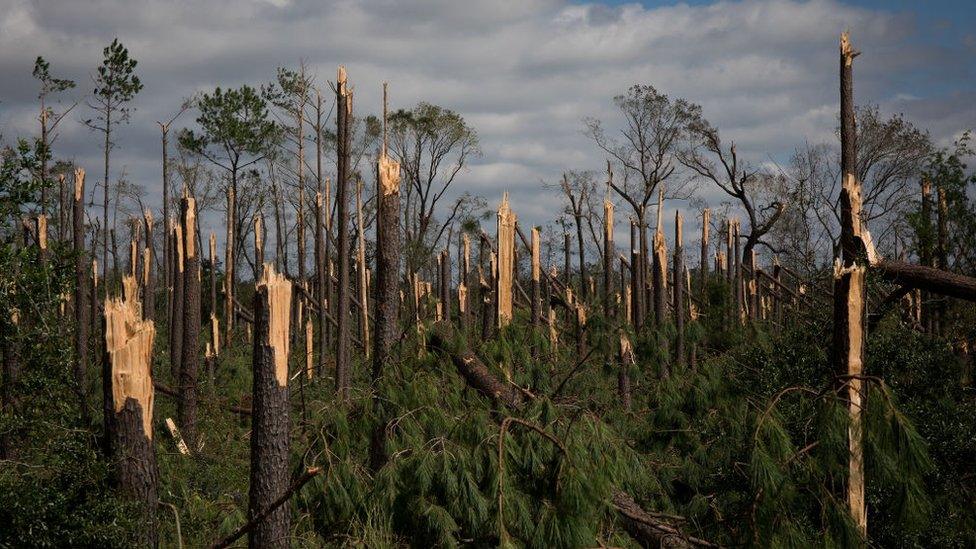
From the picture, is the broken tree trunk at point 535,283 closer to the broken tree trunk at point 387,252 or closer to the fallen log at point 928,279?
the broken tree trunk at point 387,252

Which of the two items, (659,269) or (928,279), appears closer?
(928,279)

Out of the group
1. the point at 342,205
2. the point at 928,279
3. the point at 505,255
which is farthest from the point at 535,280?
the point at 928,279

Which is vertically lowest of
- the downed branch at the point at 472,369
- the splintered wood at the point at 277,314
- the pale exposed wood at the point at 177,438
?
the pale exposed wood at the point at 177,438

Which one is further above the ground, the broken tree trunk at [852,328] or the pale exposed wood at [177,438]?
the broken tree trunk at [852,328]

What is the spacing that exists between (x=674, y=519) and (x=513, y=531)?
8.85 ft

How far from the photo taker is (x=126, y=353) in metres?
6.36

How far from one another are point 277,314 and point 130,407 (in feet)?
4.16

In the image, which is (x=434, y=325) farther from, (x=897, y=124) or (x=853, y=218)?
(x=897, y=124)

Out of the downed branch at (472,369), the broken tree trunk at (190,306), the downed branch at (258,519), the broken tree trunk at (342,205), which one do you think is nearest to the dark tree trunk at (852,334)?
the downed branch at (472,369)

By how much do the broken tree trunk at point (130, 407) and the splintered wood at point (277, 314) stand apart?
0.95 metres

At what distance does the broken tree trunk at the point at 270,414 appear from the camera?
6.14 metres

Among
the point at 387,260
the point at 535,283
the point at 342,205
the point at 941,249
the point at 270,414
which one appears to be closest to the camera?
the point at 270,414

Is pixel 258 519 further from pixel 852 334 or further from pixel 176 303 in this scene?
pixel 176 303

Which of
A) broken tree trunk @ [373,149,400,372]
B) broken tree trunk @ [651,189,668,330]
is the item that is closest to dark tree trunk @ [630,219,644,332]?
broken tree trunk @ [651,189,668,330]
